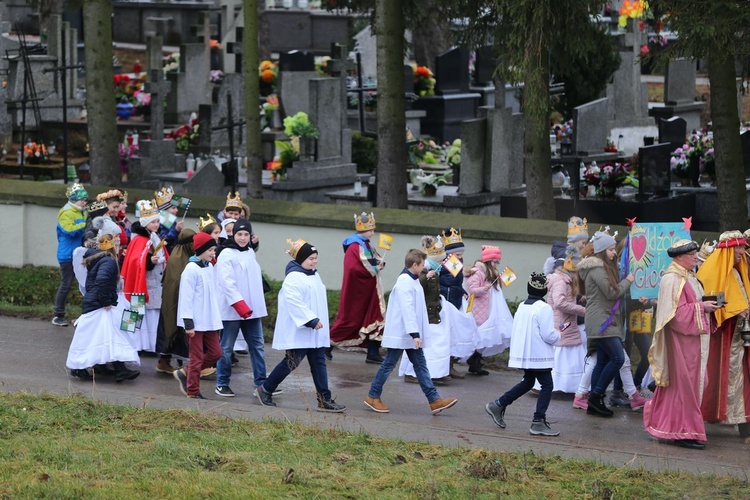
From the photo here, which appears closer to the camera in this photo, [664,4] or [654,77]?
[664,4]

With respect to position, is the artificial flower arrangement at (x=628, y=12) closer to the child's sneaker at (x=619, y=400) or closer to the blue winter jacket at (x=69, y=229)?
the blue winter jacket at (x=69, y=229)

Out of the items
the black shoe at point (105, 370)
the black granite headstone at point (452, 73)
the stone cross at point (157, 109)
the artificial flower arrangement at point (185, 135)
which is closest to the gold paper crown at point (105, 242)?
the black shoe at point (105, 370)

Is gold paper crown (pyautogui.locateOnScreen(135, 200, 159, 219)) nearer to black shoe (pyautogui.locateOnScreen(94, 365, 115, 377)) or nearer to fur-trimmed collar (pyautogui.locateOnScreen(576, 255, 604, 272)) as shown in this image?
black shoe (pyautogui.locateOnScreen(94, 365, 115, 377))

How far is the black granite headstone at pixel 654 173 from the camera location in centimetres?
1833

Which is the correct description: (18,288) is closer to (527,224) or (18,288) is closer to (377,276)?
(377,276)

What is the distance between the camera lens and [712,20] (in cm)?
1377

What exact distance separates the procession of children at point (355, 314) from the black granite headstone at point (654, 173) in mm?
5440

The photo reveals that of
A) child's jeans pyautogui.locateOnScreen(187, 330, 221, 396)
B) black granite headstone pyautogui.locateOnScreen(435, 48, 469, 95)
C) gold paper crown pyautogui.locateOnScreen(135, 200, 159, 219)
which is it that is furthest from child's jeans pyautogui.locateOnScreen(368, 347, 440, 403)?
black granite headstone pyautogui.locateOnScreen(435, 48, 469, 95)

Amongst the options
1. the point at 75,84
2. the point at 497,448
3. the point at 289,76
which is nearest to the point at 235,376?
the point at 497,448

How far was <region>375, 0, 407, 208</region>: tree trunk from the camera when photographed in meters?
17.3

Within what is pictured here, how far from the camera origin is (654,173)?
1859 cm

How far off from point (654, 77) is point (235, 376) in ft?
90.3

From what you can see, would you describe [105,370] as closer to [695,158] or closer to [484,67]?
[695,158]

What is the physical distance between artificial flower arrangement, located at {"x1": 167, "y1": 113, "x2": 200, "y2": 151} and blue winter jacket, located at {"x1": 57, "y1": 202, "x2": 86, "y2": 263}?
1202 cm
